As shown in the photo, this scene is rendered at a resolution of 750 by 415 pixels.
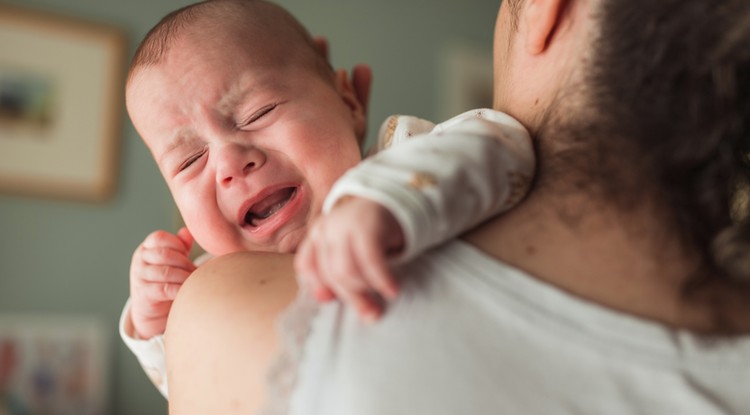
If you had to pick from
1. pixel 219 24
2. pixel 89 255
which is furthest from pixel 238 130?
pixel 89 255

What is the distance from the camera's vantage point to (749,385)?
624 mm

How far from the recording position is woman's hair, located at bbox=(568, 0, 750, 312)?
67cm

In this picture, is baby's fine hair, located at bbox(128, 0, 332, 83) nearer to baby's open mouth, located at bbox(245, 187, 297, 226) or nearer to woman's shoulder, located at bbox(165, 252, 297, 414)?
baby's open mouth, located at bbox(245, 187, 297, 226)

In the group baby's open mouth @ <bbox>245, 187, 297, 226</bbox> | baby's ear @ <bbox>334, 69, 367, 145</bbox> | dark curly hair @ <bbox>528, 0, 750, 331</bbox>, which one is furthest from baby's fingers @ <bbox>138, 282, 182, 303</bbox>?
dark curly hair @ <bbox>528, 0, 750, 331</bbox>

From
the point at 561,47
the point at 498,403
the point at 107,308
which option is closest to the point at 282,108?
the point at 561,47

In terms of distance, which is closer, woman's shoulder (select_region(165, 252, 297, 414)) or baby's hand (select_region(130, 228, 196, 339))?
woman's shoulder (select_region(165, 252, 297, 414))

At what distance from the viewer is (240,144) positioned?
1.10 meters

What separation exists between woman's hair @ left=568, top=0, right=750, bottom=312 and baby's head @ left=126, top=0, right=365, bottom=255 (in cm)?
52

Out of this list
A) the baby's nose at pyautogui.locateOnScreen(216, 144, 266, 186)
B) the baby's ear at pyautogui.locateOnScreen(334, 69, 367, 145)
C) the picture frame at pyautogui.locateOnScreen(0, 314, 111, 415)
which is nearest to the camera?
the baby's nose at pyautogui.locateOnScreen(216, 144, 266, 186)

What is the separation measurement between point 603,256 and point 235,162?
580mm

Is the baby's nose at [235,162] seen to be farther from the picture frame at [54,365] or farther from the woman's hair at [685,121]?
the picture frame at [54,365]

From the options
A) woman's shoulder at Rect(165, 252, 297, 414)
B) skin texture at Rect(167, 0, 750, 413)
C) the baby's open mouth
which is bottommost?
the baby's open mouth

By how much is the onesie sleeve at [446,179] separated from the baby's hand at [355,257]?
0.04 feet

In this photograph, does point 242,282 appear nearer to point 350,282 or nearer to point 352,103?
point 350,282
